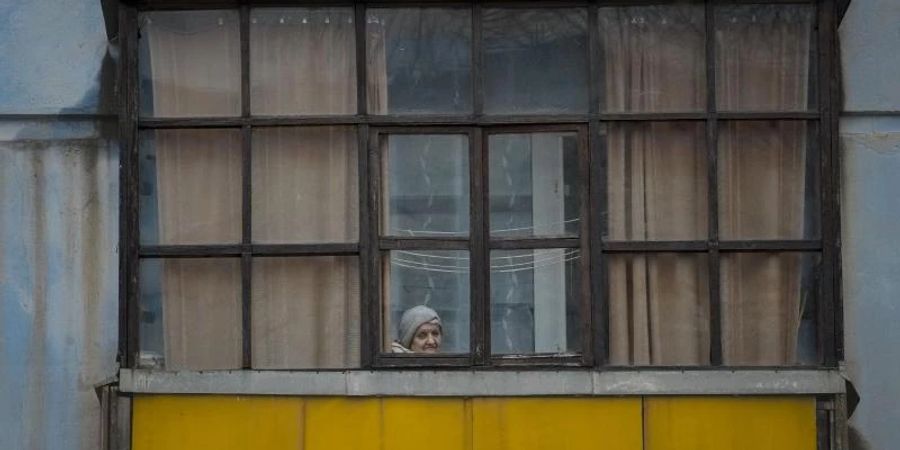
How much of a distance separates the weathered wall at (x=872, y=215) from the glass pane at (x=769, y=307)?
296 millimetres

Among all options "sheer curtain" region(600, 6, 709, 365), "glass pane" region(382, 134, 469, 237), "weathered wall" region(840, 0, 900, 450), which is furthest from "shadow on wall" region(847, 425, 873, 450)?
"glass pane" region(382, 134, 469, 237)

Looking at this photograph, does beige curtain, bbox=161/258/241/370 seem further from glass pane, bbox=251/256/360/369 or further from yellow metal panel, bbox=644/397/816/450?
yellow metal panel, bbox=644/397/816/450

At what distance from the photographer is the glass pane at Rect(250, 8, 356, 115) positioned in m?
7.53

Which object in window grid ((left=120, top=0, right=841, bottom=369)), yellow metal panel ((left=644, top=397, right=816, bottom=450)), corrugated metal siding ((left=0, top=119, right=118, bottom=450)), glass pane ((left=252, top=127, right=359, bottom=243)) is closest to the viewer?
yellow metal panel ((left=644, top=397, right=816, bottom=450))

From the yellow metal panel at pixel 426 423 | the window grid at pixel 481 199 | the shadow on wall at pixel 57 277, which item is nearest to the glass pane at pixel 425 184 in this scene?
the window grid at pixel 481 199

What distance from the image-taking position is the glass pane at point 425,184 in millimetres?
7508

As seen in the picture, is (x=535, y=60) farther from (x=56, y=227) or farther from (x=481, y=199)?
(x=56, y=227)

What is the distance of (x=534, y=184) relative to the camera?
752 cm

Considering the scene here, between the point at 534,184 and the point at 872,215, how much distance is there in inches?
68.1

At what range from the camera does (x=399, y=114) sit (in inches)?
295

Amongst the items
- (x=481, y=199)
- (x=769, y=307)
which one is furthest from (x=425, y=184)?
(x=769, y=307)

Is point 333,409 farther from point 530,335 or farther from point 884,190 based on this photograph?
point 884,190

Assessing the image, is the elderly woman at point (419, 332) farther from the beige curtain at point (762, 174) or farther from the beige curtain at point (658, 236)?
the beige curtain at point (762, 174)

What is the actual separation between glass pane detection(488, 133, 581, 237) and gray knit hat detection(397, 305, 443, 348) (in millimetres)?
525
